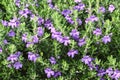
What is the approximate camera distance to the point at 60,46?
3.11 meters

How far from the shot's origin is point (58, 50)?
10.1 feet

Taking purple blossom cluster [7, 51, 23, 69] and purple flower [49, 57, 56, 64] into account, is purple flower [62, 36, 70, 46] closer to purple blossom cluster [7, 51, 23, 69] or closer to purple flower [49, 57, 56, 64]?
purple flower [49, 57, 56, 64]

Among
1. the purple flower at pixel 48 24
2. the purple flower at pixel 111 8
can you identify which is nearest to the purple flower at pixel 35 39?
the purple flower at pixel 48 24

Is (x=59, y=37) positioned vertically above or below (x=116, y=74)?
above

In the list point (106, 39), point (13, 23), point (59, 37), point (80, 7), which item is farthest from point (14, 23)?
point (106, 39)

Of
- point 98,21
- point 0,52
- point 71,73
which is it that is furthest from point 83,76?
point 0,52

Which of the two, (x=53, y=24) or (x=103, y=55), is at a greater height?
(x=53, y=24)

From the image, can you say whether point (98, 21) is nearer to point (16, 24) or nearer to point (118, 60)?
point (118, 60)

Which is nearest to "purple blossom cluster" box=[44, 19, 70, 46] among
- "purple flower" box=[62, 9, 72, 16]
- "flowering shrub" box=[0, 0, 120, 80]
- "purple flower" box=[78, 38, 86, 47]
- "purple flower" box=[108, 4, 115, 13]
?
"flowering shrub" box=[0, 0, 120, 80]

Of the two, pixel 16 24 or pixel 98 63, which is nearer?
pixel 98 63

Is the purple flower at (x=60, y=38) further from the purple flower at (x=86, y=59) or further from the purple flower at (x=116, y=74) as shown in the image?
the purple flower at (x=116, y=74)

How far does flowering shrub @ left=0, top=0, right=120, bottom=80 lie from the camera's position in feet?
9.86

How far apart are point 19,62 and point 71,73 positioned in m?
0.51

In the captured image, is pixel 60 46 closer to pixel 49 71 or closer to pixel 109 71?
pixel 49 71
